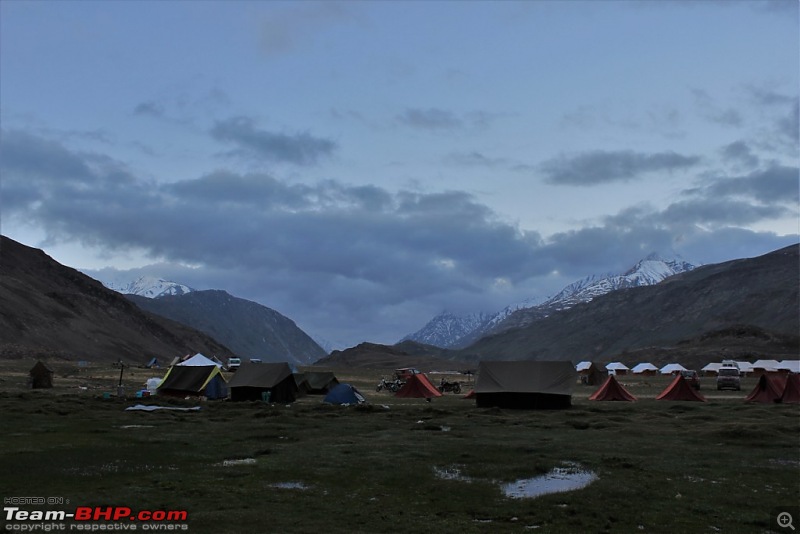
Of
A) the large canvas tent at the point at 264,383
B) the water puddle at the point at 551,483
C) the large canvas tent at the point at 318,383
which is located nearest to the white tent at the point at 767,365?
the large canvas tent at the point at 318,383

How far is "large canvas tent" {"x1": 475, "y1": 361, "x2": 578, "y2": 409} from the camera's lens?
4466cm

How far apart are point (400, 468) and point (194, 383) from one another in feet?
121

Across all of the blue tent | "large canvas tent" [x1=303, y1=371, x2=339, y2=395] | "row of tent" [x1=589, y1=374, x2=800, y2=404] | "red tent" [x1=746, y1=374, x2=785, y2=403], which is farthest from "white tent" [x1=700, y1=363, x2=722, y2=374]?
the blue tent

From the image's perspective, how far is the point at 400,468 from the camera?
20672 millimetres

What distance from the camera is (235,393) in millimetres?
50906

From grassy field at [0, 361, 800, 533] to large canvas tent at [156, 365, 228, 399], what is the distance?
51.0 ft

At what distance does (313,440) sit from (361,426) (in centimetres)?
567

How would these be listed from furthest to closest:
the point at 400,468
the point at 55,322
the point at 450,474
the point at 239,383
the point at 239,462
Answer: the point at 55,322 → the point at 239,383 → the point at 239,462 → the point at 400,468 → the point at 450,474

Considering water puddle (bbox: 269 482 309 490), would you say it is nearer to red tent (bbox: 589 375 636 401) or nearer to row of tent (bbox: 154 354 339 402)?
row of tent (bbox: 154 354 339 402)

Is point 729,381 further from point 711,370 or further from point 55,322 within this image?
point 55,322

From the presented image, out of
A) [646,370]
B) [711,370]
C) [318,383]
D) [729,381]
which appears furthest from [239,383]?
[646,370]

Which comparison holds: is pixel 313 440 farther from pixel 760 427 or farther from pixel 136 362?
pixel 136 362

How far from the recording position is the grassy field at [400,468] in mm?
14992

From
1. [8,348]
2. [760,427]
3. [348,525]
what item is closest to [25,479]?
[348,525]
